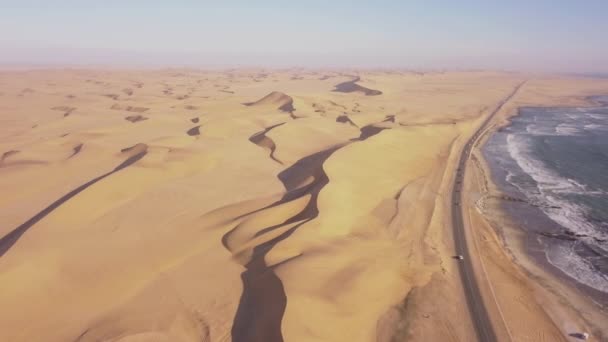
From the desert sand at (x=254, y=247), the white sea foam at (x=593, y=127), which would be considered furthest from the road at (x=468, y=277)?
the white sea foam at (x=593, y=127)

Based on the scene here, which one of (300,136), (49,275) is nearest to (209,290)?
(49,275)

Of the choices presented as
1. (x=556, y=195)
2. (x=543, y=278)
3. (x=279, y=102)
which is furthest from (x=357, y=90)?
(x=543, y=278)

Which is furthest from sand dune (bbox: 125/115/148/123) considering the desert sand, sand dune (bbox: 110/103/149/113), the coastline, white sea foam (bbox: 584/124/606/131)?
white sea foam (bbox: 584/124/606/131)

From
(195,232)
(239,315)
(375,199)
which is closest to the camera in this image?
(239,315)

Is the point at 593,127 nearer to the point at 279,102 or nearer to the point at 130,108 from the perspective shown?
the point at 279,102

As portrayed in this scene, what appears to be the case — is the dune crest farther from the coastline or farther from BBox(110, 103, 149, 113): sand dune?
the coastline

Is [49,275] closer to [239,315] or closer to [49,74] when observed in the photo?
[239,315]
